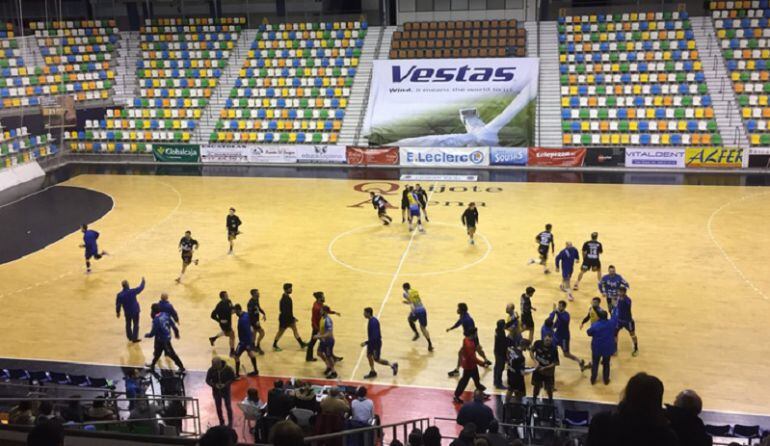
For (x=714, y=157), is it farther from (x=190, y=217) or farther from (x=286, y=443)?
Answer: (x=286, y=443)

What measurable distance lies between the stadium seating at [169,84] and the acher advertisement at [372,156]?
8.98 meters

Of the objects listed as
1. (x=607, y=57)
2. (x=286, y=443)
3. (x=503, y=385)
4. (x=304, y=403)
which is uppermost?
(x=607, y=57)

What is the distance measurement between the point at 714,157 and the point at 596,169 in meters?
4.70

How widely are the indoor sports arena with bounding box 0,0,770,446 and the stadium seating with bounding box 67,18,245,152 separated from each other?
0.17 metres

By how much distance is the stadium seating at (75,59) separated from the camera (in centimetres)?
3866

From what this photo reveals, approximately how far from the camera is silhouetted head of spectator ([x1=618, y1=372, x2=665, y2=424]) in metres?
4.50

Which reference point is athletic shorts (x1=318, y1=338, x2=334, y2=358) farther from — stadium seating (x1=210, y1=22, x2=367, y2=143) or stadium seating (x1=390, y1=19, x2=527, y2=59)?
stadium seating (x1=390, y1=19, x2=527, y2=59)

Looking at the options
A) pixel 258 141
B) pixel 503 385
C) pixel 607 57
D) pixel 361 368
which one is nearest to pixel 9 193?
pixel 258 141

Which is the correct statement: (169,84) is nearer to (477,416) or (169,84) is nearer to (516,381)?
(516,381)

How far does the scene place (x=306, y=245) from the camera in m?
22.6

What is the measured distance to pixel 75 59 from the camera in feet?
135

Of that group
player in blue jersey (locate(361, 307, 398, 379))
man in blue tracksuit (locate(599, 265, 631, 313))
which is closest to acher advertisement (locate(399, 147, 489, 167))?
man in blue tracksuit (locate(599, 265, 631, 313))

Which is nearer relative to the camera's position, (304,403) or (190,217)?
(304,403)

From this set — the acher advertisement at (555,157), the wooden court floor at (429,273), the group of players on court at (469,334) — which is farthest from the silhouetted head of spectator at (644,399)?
the acher advertisement at (555,157)
